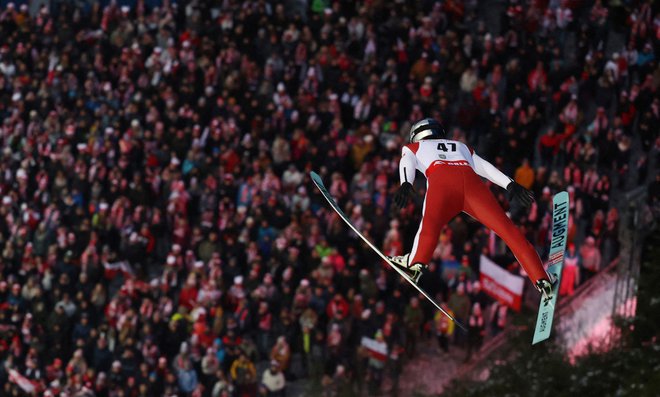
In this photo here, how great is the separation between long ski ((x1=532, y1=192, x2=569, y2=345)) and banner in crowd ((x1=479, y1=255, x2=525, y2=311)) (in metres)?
→ 7.32

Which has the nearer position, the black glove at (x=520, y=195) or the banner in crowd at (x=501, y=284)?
the black glove at (x=520, y=195)

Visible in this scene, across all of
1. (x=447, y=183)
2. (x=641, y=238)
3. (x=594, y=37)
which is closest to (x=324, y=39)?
(x=594, y=37)

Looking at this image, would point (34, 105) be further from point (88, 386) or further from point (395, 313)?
point (395, 313)

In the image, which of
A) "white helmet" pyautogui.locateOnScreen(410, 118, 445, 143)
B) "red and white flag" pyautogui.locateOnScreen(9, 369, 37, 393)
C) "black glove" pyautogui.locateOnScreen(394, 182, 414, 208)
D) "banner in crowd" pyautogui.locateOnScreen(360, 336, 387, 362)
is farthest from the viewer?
"red and white flag" pyautogui.locateOnScreen(9, 369, 37, 393)

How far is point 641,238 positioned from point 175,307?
7.51 metres

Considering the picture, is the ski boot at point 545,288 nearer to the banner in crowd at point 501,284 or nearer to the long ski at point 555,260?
the long ski at point 555,260

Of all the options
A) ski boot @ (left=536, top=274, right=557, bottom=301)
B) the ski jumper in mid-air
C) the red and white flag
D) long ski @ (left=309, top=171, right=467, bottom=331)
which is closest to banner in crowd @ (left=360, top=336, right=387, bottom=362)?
the red and white flag

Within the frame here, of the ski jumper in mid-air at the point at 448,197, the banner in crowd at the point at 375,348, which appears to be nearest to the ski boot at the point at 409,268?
the ski jumper in mid-air at the point at 448,197

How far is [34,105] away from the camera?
30812 mm

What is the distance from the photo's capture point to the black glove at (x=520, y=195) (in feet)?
39.8

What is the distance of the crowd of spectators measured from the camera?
23484 mm

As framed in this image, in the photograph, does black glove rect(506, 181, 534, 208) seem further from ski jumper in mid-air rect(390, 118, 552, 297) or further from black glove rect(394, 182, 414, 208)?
→ black glove rect(394, 182, 414, 208)

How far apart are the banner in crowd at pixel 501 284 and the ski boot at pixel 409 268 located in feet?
25.0

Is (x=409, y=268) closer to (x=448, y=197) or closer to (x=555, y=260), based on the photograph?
(x=448, y=197)
